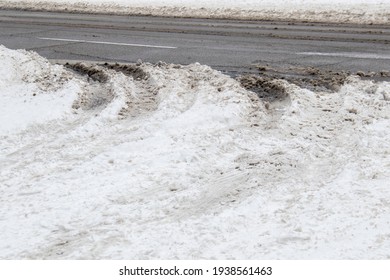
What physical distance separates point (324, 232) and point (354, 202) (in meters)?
0.58

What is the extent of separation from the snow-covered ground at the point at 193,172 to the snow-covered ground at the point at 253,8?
29.8 ft

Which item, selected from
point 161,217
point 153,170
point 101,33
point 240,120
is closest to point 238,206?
point 161,217

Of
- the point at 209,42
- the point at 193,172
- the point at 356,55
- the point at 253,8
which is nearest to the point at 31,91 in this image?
the point at 193,172

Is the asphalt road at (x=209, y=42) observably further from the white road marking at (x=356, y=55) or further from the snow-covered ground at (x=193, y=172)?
the snow-covered ground at (x=193, y=172)

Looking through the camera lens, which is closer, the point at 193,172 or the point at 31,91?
the point at 193,172

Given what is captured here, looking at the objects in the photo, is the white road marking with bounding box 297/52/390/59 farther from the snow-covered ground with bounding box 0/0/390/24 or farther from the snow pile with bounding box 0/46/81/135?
the snow-covered ground with bounding box 0/0/390/24

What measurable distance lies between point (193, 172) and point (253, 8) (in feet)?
47.5

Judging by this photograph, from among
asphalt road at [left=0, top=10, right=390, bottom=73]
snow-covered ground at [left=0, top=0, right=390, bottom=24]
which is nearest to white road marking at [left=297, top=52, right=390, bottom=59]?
asphalt road at [left=0, top=10, right=390, bottom=73]

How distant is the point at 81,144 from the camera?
251 inches

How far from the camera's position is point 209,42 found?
1311 cm

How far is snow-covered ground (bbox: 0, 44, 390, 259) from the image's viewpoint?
175 inches

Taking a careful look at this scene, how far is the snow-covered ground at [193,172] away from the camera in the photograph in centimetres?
444

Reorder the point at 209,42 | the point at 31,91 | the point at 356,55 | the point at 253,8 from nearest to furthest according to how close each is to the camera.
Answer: the point at 31,91, the point at 356,55, the point at 209,42, the point at 253,8

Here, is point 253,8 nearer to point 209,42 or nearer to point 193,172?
point 209,42
